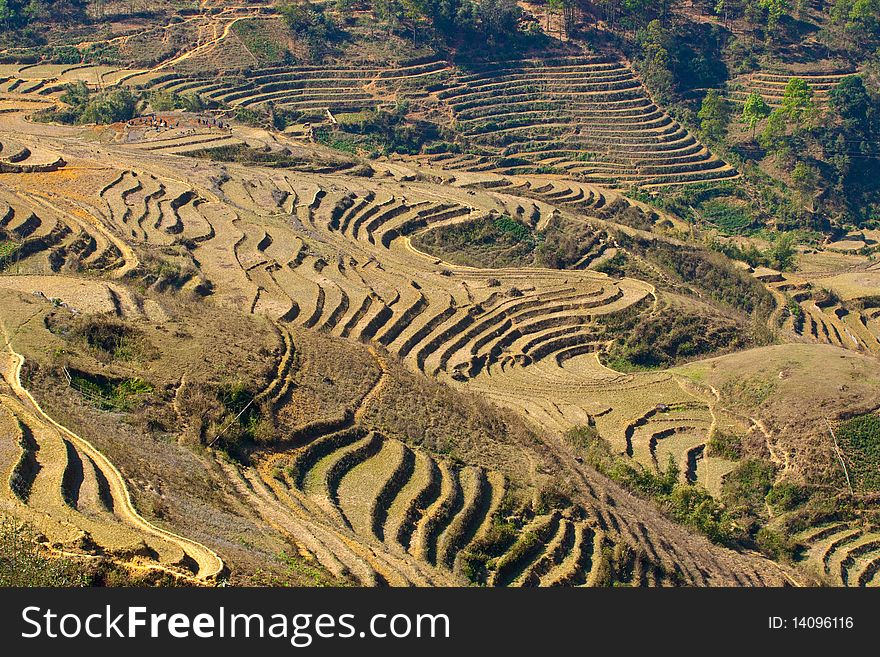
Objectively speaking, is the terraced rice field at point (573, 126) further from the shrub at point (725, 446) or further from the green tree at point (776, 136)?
the shrub at point (725, 446)

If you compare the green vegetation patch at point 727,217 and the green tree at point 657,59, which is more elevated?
the green tree at point 657,59

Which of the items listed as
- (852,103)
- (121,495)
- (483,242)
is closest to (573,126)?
(852,103)

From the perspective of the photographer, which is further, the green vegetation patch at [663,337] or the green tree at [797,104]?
the green tree at [797,104]

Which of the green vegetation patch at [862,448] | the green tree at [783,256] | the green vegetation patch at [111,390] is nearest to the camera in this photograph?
the green vegetation patch at [111,390]

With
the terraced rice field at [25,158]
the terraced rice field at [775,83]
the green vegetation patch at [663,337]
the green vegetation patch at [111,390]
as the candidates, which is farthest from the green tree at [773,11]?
the green vegetation patch at [111,390]

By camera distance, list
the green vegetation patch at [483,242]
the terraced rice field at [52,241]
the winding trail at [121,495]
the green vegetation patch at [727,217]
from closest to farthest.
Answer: the winding trail at [121,495] < the terraced rice field at [52,241] < the green vegetation patch at [483,242] < the green vegetation patch at [727,217]

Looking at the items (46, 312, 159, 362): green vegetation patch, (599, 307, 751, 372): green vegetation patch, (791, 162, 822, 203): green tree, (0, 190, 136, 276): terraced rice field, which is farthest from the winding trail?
(791, 162, 822, 203): green tree

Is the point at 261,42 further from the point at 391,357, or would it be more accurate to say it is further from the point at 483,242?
the point at 391,357
